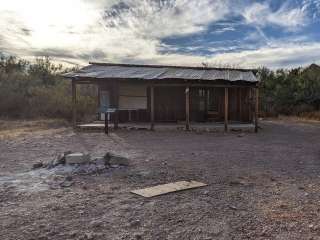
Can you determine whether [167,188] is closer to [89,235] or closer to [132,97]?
[89,235]

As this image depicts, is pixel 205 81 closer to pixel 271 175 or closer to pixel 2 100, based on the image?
pixel 271 175

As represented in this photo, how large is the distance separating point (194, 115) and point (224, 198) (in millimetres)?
13108

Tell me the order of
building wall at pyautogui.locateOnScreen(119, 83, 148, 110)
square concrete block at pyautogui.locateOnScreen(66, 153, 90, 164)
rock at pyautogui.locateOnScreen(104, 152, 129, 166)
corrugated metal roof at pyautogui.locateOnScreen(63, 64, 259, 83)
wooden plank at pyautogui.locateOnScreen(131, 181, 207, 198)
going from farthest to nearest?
building wall at pyautogui.locateOnScreen(119, 83, 148, 110) < corrugated metal roof at pyautogui.locateOnScreen(63, 64, 259, 83) < rock at pyautogui.locateOnScreen(104, 152, 129, 166) < square concrete block at pyautogui.locateOnScreen(66, 153, 90, 164) < wooden plank at pyautogui.locateOnScreen(131, 181, 207, 198)

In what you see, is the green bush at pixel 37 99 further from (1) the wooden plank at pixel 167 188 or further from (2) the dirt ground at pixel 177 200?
(1) the wooden plank at pixel 167 188

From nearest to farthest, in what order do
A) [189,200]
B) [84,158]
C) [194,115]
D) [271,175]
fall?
[189,200] → [271,175] → [84,158] → [194,115]

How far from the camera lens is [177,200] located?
4988 mm

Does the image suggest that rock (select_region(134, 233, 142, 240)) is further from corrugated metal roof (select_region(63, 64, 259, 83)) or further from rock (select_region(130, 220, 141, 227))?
corrugated metal roof (select_region(63, 64, 259, 83))

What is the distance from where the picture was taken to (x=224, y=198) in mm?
5090

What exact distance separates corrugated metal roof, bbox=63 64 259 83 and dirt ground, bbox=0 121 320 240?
6.00 m

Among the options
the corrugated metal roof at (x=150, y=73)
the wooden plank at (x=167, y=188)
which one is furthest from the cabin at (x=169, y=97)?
the wooden plank at (x=167, y=188)

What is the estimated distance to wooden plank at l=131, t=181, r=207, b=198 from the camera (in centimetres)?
529

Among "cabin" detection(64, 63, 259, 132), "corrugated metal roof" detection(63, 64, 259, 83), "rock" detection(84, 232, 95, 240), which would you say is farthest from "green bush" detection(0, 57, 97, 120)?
"rock" detection(84, 232, 95, 240)

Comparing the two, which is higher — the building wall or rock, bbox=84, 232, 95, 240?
the building wall

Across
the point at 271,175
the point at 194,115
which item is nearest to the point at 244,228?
the point at 271,175
